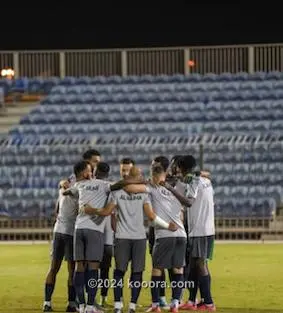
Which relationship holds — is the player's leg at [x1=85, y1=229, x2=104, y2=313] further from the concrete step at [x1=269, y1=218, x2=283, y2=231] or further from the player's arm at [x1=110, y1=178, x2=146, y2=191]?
the concrete step at [x1=269, y1=218, x2=283, y2=231]

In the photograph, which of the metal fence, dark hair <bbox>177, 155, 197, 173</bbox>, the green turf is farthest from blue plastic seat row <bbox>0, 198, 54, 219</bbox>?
dark hair <bbox>177, 155, 197, 173</bbox>

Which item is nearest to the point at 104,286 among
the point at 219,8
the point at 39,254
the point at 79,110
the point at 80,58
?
the point at 39,254

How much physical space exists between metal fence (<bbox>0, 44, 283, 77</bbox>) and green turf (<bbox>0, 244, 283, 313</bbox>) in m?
10.7

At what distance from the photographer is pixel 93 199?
1301 cm

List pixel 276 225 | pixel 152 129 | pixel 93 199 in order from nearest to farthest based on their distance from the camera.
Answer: pixel 93 199, pixel 276 225, pixel 152 129

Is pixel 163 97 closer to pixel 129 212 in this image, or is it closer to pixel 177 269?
pixel 177 269

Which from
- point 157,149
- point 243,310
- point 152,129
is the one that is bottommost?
point 243,310

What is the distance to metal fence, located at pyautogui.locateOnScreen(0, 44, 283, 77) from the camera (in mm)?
33406

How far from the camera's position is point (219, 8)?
37969mm

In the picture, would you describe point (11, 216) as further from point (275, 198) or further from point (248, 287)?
point (248, 287)

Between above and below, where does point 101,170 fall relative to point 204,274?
above

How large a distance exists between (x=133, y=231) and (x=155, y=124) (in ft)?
57.6

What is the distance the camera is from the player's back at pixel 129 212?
42.4ft

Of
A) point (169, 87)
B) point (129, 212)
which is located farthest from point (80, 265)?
point (169, 87)
